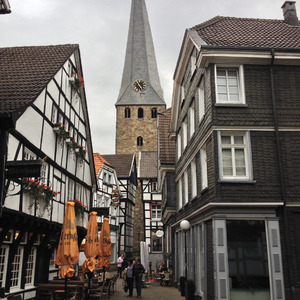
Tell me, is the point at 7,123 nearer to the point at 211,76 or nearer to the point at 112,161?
the point at 211,76

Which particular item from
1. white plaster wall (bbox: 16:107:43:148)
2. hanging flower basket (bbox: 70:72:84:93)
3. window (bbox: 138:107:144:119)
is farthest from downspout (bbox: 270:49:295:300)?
window (bbox: 138:107:144:119)

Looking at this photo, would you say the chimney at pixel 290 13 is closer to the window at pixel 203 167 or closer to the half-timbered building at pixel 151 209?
the window at pixel 203 167

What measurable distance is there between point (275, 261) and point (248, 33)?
812cm

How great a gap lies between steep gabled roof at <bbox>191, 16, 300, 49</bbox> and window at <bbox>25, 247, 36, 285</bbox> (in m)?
9.43

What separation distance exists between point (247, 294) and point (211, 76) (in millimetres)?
6507

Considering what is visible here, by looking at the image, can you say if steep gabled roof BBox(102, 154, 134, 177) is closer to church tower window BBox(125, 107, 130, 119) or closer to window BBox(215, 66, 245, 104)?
church tower window BBox(125, 107, 130, 119)

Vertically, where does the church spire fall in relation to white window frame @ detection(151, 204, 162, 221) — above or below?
above

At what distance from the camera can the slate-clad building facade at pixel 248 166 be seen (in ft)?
35.3

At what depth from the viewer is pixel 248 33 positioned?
14.1m

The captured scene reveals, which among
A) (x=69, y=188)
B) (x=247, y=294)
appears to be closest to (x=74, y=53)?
(x=69, y=188)

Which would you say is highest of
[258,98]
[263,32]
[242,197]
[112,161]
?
[112,161]

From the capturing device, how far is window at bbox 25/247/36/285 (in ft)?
42.9

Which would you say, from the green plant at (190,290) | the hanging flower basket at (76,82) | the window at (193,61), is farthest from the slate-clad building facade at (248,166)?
the hanging flower basket at (76,82)

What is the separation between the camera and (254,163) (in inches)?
450
